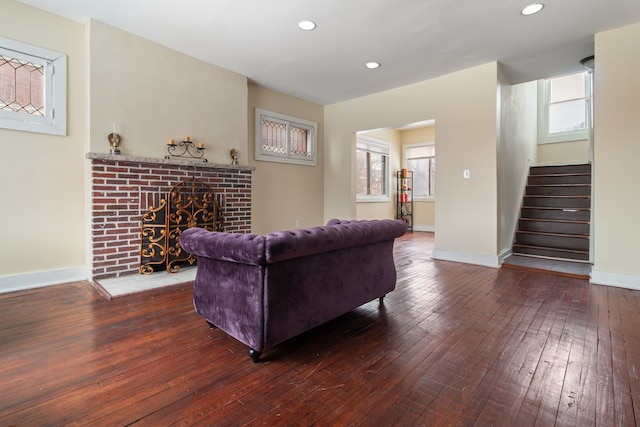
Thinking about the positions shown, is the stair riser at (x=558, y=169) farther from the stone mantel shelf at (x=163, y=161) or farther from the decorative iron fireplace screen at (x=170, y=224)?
the decorative iron fireplace screen at (x=170, y=224)

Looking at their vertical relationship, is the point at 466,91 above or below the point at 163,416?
above

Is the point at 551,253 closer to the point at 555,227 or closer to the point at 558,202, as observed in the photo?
the point at 555,227

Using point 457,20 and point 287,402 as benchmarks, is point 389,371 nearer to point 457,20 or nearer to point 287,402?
point 287,402

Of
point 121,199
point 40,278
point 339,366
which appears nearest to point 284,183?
point 121,199

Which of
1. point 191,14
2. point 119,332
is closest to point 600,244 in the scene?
point 119,332

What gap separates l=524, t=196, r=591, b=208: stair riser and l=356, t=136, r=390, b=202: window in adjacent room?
3209mm

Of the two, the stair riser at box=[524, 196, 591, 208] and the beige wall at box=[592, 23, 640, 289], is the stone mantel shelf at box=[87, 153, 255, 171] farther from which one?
the stair riser at box=[524, 196, 591, 208]

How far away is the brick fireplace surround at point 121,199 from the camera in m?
3.11

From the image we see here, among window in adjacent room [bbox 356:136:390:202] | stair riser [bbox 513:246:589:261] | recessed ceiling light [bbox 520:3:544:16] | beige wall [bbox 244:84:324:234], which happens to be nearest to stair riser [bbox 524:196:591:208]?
stair riser [bbox 513:246:589:261]

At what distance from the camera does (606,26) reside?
310 centimetres

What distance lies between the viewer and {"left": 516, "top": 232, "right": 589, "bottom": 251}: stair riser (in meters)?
4.27

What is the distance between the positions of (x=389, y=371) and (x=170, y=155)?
338 centimetres

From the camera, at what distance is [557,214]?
4883 mm

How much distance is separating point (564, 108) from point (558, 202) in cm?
244
